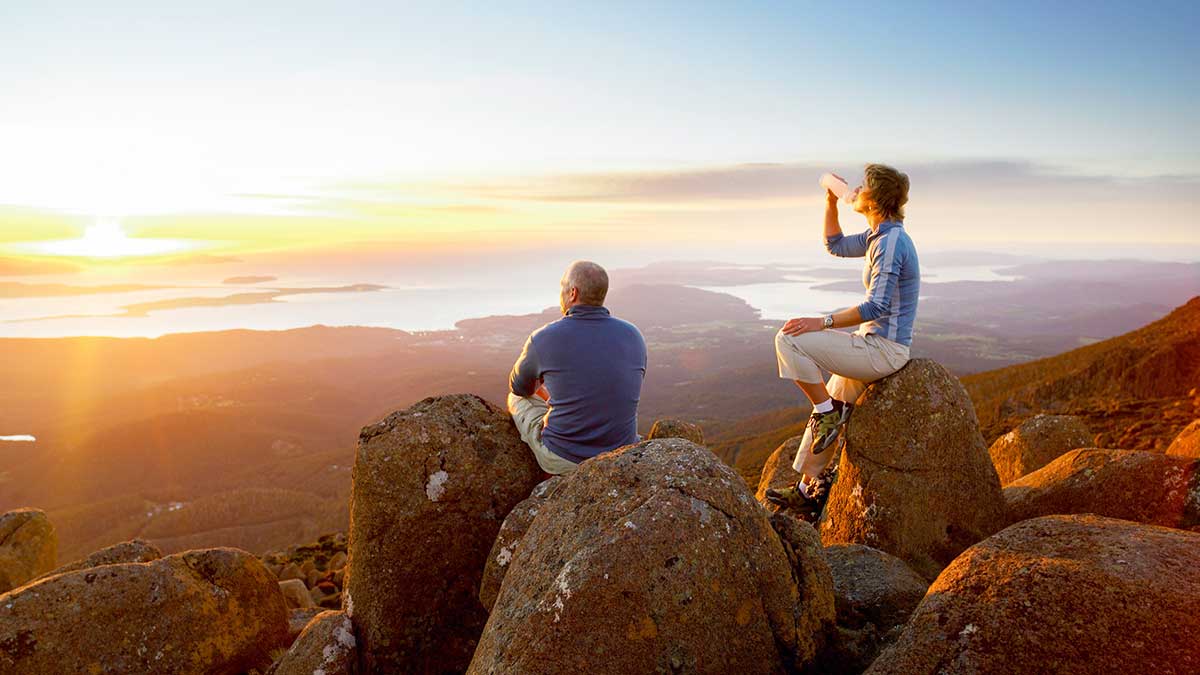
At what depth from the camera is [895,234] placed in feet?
25.9

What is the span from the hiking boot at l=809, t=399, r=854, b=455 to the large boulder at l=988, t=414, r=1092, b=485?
4.55 m

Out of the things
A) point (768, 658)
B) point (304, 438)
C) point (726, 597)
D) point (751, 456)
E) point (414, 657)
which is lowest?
point (304, 438)

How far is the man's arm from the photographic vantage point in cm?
A: 782

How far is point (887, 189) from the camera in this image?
7.94 metres

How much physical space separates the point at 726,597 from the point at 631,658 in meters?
0.90

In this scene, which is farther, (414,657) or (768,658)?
(414,657)

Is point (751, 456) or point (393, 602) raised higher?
point (393, 602)

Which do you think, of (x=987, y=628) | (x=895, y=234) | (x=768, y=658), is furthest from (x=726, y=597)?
(x=895, y=234)

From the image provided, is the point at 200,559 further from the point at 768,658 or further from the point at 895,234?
the point at 895,234

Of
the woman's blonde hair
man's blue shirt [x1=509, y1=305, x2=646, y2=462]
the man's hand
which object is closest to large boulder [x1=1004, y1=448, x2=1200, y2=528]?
the man's hand

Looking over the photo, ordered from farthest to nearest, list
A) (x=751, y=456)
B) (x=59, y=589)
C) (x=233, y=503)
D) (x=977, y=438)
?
(x=233, y=503)
(x=751, y=456)
(x=977, y=438)
(x=59, y=589)

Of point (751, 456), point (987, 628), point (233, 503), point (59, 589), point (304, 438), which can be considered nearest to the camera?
point (987, 628)

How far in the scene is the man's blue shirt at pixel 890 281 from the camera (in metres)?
7.89

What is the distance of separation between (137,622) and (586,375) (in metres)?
6.26
